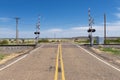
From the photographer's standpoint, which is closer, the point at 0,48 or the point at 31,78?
the point at 31,78

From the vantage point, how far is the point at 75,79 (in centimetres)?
1180

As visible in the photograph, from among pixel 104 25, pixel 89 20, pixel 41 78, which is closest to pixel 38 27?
pixel 89 20

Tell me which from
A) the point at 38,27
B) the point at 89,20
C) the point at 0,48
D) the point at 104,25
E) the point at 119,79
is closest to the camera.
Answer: the point at 119,79

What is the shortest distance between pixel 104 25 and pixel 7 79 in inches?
2368

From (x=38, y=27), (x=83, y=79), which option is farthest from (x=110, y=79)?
(x=38, y=27)

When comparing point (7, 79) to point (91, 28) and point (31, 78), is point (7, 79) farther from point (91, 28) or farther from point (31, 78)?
point (91, 28)

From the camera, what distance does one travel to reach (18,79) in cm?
1184

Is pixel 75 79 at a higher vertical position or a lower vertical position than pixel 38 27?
lower

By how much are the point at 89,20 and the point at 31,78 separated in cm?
3652

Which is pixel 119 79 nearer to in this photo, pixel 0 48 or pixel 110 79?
pixel 110 79

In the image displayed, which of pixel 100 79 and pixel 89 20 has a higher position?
pixel 89 20

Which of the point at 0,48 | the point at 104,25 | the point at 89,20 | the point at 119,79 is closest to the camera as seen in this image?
the point at 119,79

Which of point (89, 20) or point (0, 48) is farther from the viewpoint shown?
point (89, 20)

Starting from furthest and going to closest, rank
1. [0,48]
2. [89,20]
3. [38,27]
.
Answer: [38,27] < [89,20] < [0,48]
